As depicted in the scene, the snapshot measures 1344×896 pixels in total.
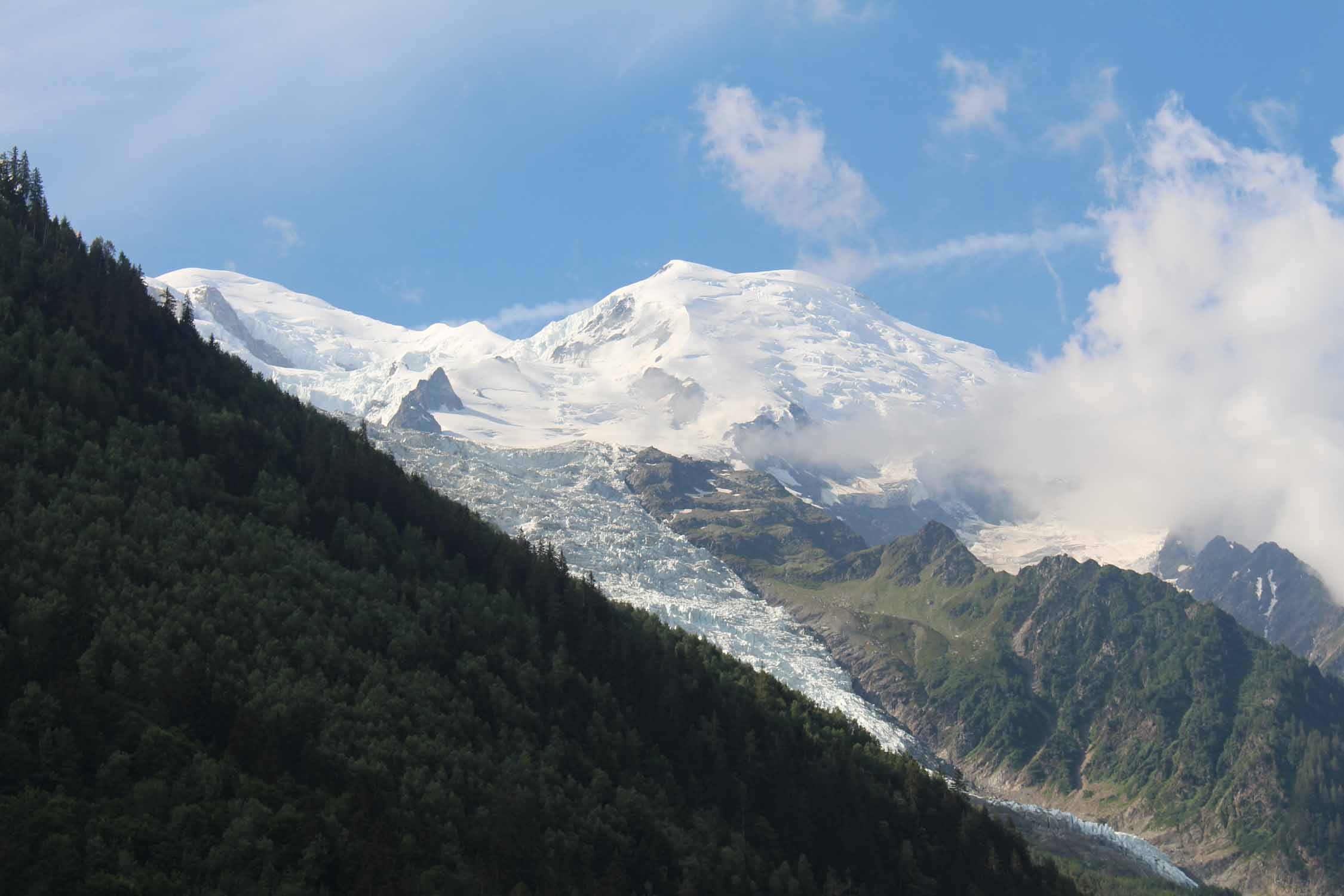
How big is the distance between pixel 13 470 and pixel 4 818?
8163cm

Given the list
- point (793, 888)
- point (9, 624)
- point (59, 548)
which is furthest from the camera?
point (793, 888)

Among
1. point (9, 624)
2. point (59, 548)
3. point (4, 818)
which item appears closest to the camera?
point (4, 818)

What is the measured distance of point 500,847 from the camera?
160 meters

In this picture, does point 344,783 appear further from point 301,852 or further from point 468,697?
point 468,697

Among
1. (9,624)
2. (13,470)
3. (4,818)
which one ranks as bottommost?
(4,818)

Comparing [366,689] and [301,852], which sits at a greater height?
[366,689]

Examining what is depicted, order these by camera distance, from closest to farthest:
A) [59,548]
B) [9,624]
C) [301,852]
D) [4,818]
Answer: [4,818]
[301,852]
[9,624]
[59,548]

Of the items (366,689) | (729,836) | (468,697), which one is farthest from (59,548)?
(729,836)

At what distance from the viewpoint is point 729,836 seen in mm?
197000

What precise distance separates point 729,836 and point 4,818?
336 feet

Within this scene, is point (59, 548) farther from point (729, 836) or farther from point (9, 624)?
point (729, 836)

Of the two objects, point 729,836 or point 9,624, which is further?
point 729,836

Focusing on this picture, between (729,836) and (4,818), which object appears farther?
(729,836)

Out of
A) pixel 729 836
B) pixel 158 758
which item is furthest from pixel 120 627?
pixel 729 836
